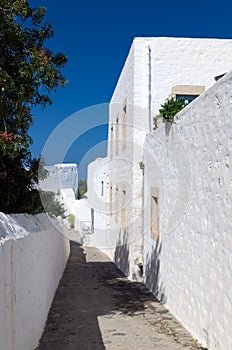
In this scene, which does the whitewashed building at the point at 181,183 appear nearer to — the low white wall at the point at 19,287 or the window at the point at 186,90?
the window at the point at 186,90

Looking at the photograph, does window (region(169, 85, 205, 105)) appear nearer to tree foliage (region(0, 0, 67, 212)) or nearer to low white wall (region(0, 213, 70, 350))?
tree foliage (region(0, 0, 67, 212))

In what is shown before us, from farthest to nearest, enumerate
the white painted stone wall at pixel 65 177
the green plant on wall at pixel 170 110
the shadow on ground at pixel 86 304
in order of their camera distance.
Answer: the white painted stone wall at pixel 65 177
the green plant on wall at pixel 170 110
the shadow on ground at pixel 86 304

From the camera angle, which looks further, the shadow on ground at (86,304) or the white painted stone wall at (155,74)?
the white painted stone wall at (155,74)

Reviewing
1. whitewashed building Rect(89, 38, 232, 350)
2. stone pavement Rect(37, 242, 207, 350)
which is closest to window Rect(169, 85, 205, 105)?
whitewashed building Rect(89, 38, 232, 350)

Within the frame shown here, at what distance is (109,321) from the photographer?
6750 millimetres

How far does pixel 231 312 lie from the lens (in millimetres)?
4441

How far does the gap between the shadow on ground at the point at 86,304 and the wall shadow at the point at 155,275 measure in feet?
0.65

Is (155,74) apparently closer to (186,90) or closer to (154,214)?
(186,90)

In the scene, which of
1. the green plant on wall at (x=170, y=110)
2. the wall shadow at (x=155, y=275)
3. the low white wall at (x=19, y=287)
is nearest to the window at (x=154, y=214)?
the wall shadow at (x=155, y=275)

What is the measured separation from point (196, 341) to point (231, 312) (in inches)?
57.6

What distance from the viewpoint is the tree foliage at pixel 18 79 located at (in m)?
5.43

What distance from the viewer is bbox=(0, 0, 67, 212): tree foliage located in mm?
5426

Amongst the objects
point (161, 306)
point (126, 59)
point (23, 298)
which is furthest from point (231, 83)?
point (126, 59)

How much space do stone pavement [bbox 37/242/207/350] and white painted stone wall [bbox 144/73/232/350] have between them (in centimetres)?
35
